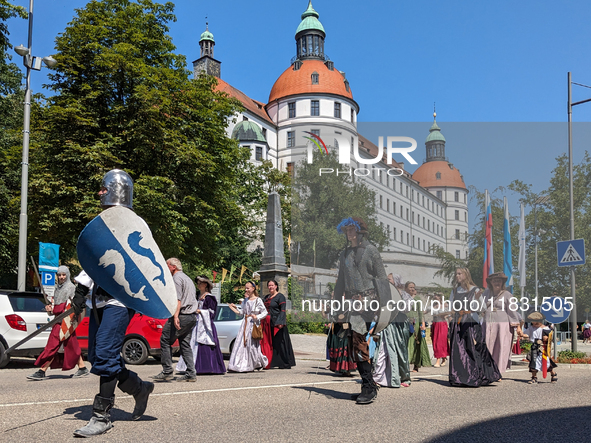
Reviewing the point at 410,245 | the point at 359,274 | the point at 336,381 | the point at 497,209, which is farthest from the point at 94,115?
the point at 359,274

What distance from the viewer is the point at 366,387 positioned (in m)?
7.03

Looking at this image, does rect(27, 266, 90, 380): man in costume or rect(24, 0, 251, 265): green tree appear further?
rect(24, 0, 251, 265): green tree

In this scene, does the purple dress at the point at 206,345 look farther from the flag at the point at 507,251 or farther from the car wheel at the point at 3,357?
the flag at the point at 507,251

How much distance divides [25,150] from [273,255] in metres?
8.54

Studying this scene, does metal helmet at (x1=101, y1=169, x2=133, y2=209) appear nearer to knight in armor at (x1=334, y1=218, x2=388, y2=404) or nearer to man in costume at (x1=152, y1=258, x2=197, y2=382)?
knight in armor at (x1=334, y1=218, x2=388, y2=404)

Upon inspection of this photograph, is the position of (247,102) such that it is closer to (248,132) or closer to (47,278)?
(248,132)

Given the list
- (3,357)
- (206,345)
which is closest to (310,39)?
(3,357)

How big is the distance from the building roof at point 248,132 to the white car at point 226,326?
59555 mm

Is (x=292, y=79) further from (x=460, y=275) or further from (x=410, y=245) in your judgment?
(x=460, y=275)

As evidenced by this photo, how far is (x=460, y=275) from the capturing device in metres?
9.68

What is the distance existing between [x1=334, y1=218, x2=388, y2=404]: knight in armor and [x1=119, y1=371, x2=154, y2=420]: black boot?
2.51m

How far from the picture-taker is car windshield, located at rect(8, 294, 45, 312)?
12.0 m

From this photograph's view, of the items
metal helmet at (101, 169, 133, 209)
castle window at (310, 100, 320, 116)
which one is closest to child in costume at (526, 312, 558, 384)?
metal helmet at (101, 169, 133, 209)

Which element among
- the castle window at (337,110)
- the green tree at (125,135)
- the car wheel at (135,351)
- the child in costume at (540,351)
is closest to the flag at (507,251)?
the child in costume at (540,351)
